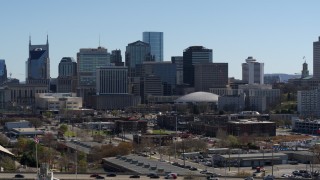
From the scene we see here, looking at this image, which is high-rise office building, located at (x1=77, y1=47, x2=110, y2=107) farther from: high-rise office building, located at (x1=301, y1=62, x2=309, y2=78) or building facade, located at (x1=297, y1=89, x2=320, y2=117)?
building facade, located at (x1=297, y1=89, x2=320, y2=117)

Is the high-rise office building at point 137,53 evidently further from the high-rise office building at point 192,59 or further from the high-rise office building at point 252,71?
the high-rise office building at point 192,59

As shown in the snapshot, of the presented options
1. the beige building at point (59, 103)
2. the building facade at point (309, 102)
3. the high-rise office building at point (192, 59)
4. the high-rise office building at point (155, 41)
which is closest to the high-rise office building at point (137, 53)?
the high-rise office building at point (192, 59)

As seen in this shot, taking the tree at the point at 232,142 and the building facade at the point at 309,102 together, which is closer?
the tree at the point at 232,142

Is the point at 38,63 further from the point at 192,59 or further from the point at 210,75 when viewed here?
the point at 210,75

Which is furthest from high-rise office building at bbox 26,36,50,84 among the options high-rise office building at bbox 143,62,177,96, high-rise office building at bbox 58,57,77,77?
high-rise office building at bbox 143,62,177,96

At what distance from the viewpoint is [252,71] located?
448 feet

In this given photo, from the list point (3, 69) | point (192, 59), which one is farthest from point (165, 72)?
point (3, 69)

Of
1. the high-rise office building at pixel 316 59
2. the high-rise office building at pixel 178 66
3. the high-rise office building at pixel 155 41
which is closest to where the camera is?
the high-rise office building at pixel 316 59

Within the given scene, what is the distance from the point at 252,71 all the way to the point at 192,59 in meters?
16.6

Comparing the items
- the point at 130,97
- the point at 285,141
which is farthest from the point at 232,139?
the point at 130,97

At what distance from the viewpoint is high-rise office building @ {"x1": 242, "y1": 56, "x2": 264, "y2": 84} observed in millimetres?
136000

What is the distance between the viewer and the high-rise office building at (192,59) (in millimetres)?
124812

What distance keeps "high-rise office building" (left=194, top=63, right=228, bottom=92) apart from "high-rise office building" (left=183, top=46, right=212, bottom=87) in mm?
4258

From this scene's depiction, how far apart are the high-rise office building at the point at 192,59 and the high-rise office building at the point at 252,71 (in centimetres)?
1222
